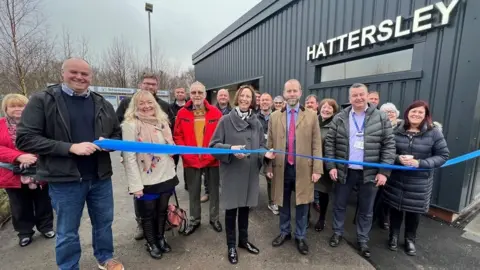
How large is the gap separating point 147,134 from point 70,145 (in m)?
0.73

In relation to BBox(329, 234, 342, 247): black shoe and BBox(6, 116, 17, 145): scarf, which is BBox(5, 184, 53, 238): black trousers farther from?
BBox(329, 234, 342, 247): black shoe

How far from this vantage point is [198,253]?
2727 mm

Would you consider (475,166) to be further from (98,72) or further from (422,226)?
(98,72)

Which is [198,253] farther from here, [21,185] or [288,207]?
[21,185]

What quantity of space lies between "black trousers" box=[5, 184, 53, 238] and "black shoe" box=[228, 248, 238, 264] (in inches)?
96.3

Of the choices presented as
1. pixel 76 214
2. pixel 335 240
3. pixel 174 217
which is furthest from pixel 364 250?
pixel 76 214

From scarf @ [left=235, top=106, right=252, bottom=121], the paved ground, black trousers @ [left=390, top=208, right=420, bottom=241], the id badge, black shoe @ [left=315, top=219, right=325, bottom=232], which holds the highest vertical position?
scarf @ [left=235, top=106, right=252, bottom=121]

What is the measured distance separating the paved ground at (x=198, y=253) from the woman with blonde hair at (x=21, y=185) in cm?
22

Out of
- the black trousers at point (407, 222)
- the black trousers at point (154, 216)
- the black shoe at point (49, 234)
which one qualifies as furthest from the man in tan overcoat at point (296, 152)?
the black shoe at point (49, 234)

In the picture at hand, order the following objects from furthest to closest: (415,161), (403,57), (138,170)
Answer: (403,57)
(415,161)
(138,170)

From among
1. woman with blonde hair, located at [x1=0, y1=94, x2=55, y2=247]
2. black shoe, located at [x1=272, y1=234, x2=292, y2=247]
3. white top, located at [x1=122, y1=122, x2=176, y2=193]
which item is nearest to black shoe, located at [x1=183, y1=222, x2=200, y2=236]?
white top, located at [x1=122, y1=122, x2=176, y2=193]

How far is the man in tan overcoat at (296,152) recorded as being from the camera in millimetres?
2617

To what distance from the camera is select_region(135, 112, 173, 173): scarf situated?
2400mm

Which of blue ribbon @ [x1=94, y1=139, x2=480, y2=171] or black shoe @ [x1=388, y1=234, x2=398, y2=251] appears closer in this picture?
blue ribbon @ [x1=94, y1=139, x2=480, y2=171]
